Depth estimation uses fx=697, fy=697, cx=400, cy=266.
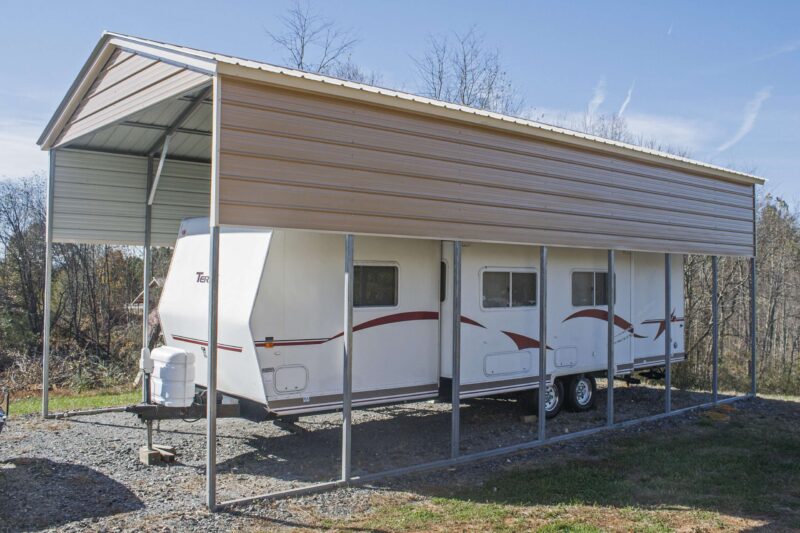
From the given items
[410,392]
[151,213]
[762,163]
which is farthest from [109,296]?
[762,163]

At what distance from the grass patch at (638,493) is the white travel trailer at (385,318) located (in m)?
1.60

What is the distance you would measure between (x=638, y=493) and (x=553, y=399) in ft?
11.7

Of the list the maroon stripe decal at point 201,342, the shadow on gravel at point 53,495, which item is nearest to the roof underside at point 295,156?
the maroon stripe decal at point 201,342

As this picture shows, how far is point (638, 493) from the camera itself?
709 cm

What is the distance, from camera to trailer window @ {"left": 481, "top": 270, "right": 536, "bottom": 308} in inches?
374

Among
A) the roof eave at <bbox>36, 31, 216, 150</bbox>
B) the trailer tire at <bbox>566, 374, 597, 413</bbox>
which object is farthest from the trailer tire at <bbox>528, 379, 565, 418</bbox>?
the roof eave at <bbox>36, 31, 216, 150</bbox>

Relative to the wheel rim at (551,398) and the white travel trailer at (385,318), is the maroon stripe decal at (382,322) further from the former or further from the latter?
the wheel rim at (551,398)

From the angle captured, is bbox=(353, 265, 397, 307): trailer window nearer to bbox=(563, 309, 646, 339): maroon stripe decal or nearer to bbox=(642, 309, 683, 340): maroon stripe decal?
bbox=(563, 309, 646, 339): maroon stripe decal

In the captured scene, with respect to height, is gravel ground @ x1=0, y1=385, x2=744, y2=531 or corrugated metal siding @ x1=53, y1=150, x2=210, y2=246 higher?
corrugated metal siding @ x1=53, y1=150, x2=210, y2=246

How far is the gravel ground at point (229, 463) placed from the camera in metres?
6.05

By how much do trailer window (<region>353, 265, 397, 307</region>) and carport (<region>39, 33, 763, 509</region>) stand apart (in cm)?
60

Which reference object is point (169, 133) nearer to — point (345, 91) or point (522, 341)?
point (345, 91)

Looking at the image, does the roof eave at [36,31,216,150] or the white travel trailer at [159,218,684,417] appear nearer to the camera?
the roof eave at [36,31,216,150]

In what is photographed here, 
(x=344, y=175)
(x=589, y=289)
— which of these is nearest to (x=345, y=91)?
(x=344, y=175)
